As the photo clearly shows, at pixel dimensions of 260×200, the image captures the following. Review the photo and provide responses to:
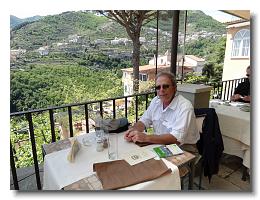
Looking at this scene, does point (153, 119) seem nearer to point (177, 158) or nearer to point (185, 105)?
point (185, 105)

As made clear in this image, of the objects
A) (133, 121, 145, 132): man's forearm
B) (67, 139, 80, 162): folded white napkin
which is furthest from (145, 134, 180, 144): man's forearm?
(67, 139, 80, 162): folded white napkin

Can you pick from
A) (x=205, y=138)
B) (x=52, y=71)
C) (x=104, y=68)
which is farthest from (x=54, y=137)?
(x=104, y=68)

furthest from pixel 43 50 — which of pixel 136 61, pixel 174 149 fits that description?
pixel 136 61

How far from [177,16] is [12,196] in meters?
2.25

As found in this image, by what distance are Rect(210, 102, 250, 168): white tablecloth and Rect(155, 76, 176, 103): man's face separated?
3.20 ft

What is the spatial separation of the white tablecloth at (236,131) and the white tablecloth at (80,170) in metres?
1.30

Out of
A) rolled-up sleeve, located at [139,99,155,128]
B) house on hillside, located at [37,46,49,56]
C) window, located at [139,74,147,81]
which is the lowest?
rolled-up sleeve, located at [139,99,155,128]

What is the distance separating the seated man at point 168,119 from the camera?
1.45 meters

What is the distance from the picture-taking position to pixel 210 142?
67.9 inches

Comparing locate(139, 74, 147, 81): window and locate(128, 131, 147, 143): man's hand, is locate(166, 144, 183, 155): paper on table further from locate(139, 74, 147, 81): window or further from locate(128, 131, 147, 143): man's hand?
locate(139, 74, 147, 81): window

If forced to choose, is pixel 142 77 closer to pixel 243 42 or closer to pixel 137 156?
pixel 243 42

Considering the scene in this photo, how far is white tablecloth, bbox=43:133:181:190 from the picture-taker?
3.39 feet

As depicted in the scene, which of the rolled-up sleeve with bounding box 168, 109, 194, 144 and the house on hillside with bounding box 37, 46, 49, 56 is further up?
the house on hillside with bounding box 37, 46, 49, 56
